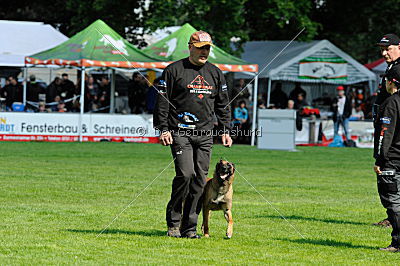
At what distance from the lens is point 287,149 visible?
2711 centimetres

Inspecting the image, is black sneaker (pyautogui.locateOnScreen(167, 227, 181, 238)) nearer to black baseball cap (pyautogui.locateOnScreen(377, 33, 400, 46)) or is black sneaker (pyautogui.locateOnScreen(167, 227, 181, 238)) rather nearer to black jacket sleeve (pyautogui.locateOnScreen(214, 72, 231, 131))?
black jacket sleeve (pyautogui.locateOnScreen(214, 72, 231, 131))

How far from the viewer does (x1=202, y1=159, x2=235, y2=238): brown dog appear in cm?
903

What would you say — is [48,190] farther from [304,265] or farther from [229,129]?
[304,265]

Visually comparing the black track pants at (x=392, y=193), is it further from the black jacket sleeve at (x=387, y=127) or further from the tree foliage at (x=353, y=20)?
the tree foliage at (x=353, y=20)

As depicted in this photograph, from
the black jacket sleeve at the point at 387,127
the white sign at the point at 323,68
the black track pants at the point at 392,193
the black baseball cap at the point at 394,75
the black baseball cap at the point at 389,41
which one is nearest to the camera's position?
the black jacket sleeve at the point at 387,127

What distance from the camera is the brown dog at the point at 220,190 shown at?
903 centimetres

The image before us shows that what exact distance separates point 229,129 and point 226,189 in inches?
25.2

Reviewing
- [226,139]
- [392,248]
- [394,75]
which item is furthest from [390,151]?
[226,139]

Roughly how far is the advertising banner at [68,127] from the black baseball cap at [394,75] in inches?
753

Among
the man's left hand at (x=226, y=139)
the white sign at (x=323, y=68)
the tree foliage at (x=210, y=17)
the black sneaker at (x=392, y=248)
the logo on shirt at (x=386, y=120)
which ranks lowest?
the black sneaker at (x=392, y=248)

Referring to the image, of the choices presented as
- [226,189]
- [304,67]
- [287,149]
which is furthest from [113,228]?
[304,67]

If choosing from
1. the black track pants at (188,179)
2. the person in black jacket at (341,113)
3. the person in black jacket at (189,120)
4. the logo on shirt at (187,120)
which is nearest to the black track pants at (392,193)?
the person in black jacket at (189,120)

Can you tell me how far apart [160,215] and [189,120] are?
267cm

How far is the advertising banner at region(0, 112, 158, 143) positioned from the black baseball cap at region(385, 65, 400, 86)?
62.8ft
